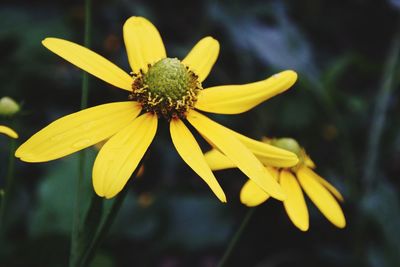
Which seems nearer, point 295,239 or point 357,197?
point 357,197

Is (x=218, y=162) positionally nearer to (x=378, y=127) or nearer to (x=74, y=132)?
(x=74, y=132)

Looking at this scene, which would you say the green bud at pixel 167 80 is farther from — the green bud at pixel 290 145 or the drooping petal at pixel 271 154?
the green bud at pixel 290 145

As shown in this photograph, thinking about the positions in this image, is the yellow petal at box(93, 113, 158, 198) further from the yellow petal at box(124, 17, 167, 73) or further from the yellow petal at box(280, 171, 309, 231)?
the yellow petal at box(280, 171, 309, 231)

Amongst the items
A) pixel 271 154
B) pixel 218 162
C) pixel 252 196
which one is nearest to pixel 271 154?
pixel 271 154

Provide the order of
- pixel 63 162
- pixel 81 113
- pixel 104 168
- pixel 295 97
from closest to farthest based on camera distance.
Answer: pixel 104 168 < pixel 81 113 < pixel 63 162 < pixel 295 97

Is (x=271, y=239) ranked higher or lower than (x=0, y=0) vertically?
lower

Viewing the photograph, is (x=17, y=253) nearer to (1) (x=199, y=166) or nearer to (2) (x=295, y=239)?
(1) (x=199, y=166)

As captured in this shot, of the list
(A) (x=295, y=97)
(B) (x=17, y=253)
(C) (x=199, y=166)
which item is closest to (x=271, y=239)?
(A) (x=295, y=97)
